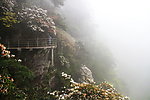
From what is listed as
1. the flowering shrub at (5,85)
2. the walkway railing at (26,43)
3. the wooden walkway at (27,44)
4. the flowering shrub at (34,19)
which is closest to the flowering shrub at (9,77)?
the flowering shrub at (5,85)

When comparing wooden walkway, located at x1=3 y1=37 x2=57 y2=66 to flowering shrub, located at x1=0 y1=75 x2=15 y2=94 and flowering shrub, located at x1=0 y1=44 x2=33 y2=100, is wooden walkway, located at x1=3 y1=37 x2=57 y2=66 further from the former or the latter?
flowering shrub, located at x1=0 y1=75 x2=15 y2=94

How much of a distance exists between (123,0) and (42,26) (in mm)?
55072

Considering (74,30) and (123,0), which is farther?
(123,0)

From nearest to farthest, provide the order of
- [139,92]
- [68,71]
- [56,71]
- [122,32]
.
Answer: [56,71]
[68,71]
[139,92]
[122,32]

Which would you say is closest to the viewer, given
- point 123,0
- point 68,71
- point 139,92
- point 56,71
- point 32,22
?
point 32,22

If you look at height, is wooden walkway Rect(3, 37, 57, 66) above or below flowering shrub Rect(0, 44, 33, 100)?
above

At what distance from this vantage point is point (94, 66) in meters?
21.3

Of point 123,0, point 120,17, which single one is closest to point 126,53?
point 120,17

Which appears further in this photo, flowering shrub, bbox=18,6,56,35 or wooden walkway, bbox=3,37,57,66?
flowering shrub, bbox=18,6,56,35

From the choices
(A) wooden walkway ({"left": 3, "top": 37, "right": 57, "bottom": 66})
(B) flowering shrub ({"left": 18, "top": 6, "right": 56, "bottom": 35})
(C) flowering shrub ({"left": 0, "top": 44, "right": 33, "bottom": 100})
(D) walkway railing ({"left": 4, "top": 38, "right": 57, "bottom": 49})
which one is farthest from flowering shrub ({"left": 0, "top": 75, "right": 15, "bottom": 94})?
(B) flowering shrub ({"left": 18, "top": 6, "right": 56, "bottom": 35})

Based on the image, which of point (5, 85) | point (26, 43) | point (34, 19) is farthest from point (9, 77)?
point (34, 19)

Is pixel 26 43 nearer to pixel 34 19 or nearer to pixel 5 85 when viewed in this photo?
pixel 34 19

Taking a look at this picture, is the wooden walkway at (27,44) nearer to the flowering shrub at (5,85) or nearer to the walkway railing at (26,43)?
the walkway railing at (26,43)

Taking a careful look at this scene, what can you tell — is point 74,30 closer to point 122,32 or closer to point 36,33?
point 36,33
